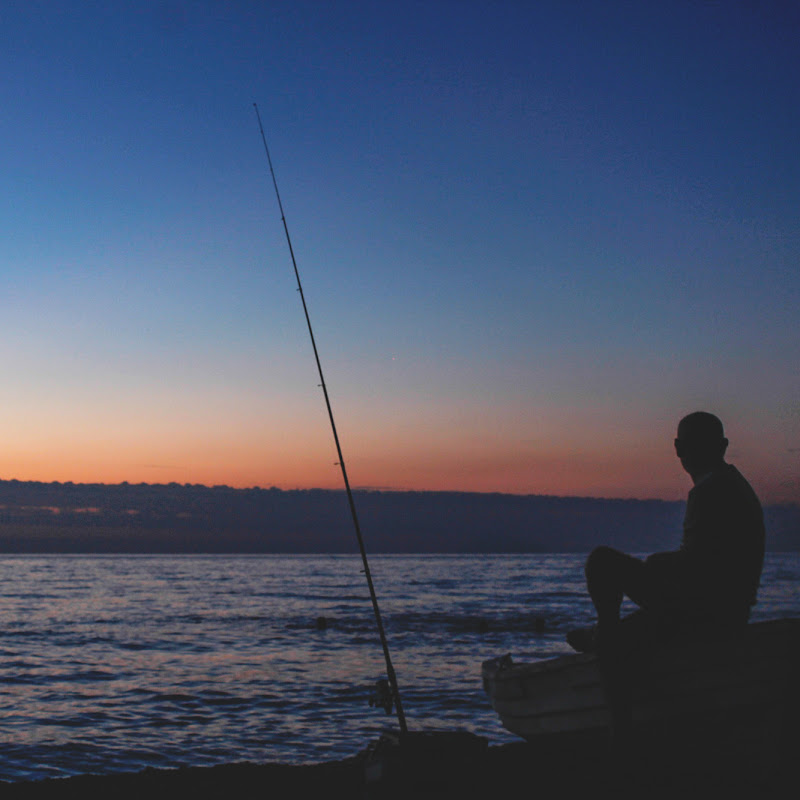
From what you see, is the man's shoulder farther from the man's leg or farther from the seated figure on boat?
the man's leg

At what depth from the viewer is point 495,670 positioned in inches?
191

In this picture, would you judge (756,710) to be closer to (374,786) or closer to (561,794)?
(561,794)

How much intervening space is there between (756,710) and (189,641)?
878 inches

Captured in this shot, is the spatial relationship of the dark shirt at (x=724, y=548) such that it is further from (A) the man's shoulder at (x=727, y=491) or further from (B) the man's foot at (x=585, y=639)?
(B) the man's foot at (x=585, y=639)

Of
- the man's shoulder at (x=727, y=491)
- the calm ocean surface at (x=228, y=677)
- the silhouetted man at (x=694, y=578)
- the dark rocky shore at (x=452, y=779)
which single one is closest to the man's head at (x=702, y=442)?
the silhouetted man at (x=694, y=578)

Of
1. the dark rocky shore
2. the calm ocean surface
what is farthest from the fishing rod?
the calm ocean surface

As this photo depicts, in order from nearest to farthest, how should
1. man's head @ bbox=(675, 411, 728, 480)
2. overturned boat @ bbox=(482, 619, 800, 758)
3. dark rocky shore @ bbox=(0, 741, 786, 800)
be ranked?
1. overturned boat @ bbox=(482, 619, 800, 758)
2. dark rocky shore @ bbox=(0, 741, 786, 800)
3. man's head @ bbox=(675, 411, 728, 480)

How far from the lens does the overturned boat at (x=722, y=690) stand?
12.1ft

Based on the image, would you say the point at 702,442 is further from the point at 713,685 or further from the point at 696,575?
the point at 713,685

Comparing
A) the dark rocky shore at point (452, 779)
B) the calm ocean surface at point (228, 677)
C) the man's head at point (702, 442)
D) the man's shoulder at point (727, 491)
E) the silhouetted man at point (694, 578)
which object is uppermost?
the man's head at point (702, 442)

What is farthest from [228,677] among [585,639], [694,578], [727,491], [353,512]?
[727,491]

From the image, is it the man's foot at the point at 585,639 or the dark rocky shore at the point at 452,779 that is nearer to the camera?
the dark rocky shore at the point at 452,779

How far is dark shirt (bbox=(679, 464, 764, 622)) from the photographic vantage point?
12.2 ft

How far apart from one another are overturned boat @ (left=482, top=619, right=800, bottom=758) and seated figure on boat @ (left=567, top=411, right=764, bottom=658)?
0.36 ft
